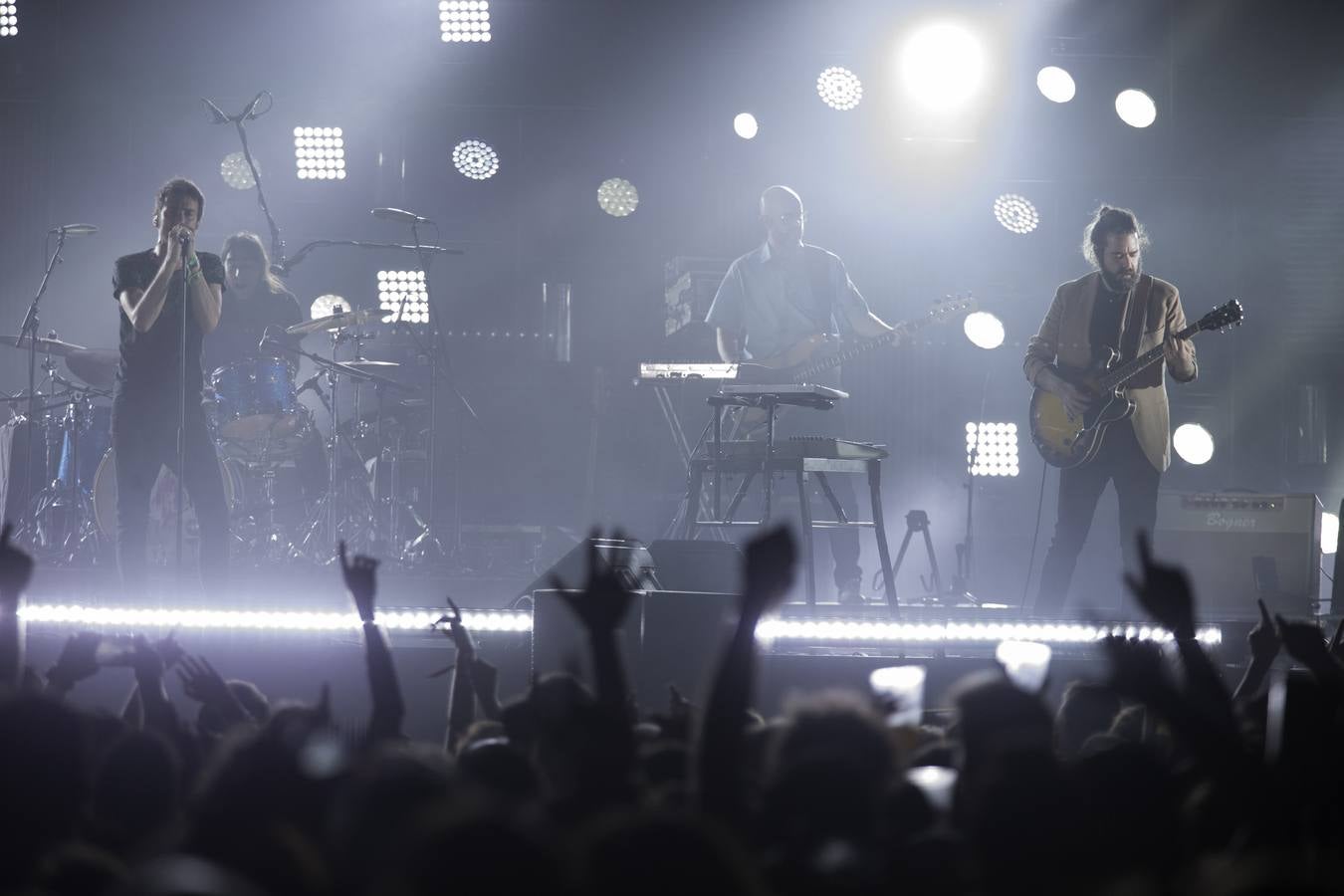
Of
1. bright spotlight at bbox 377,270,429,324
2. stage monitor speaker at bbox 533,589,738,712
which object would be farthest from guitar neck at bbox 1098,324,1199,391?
bright spotlight at bbox 377,270,429,324

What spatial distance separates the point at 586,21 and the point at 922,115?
295 cm

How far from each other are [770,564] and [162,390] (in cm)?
496

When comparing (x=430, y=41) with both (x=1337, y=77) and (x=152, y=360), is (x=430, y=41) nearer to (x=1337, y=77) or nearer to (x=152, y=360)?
(x=152, y=360)

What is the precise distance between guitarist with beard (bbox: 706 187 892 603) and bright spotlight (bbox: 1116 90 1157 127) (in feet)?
15.4

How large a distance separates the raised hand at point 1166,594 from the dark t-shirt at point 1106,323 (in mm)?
4792

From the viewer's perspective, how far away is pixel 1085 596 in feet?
29.3

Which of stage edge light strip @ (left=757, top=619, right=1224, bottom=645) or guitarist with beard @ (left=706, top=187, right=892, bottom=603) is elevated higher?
guitarist with beard @ (left=706, top=187, right=892, bottom=603)

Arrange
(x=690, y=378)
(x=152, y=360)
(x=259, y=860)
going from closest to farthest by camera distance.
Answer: (x=259, y=860) < (x=152, y=360) < (x=690, y=378)

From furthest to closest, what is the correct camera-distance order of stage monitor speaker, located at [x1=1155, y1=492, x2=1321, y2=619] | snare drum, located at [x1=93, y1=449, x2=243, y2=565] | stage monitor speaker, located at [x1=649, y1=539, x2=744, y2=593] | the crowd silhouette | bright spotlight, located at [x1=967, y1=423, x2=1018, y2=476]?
bright spotlight, located at [x1=967, y1=423, x2=1018, y2=476] → snare drum, located at [x1=93, y1=449, x2=243, y2=565] → stage monitor speaker, located at [x1=1155, y1=492, x2=1321, y2=619] → stage monitor speaker, located at [x1=649, y1=539, x2=744, y2=593] → the crowd silhouette

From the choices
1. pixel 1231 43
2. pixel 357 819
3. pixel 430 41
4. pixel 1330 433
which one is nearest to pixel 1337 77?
pixel 1231 43

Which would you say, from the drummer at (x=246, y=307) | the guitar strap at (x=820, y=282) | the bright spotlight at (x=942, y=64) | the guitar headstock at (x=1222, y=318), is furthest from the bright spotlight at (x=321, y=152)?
the guitar headstock at (x=1222, y=318)

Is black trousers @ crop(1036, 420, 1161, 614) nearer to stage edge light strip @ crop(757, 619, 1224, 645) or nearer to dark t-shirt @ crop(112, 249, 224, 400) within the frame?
stage edge light strip @ crop(757, 619, 1224, 645)

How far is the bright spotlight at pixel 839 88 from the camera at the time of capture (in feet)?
39.1

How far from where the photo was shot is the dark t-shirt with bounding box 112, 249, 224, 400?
20.2 ft
